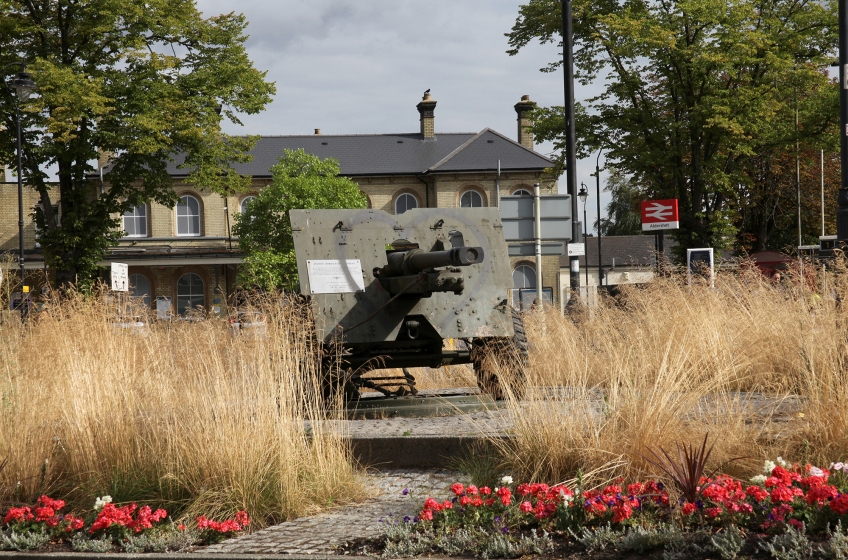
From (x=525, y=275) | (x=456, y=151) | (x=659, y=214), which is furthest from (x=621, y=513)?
(x=456, y=151)

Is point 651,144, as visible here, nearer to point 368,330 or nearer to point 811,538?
point 368,330

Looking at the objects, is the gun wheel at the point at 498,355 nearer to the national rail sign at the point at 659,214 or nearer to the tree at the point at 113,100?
the national rail sign at the point at 659,214

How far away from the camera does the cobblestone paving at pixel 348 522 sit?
17.5ft

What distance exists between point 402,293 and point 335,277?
27.9 inches

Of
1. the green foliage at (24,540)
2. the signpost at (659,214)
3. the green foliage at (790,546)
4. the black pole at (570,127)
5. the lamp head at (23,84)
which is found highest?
the lamp head at (23,84)

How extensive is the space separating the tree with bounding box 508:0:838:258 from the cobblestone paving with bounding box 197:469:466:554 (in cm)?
1831

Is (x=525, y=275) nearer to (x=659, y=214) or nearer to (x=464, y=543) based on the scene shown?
(x=659, y=214)

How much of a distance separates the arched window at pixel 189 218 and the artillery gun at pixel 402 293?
148 ft

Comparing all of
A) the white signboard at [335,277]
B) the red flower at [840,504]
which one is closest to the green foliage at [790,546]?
the red flower at [840,504]

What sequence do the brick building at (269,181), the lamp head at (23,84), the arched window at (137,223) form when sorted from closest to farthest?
the lamp head at (23,84)
the brick building at (269,181)
the arched window at (137,223)

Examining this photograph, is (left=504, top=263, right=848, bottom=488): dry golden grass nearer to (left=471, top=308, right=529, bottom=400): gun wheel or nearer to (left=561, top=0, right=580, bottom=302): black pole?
(left=471, top=308, right=529, bottom=400): gun wheel

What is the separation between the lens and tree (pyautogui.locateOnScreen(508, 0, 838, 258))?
2350 centimetres

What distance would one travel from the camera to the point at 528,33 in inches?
1034

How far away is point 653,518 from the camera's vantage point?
507 cm
